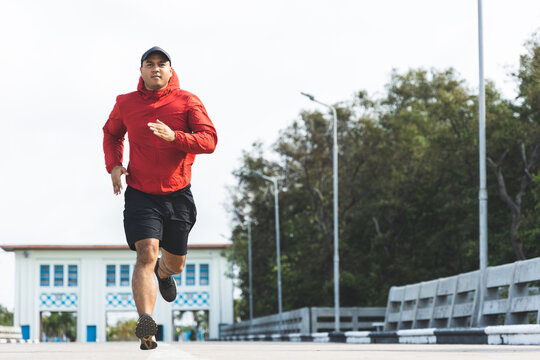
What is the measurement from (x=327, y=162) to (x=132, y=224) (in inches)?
1656

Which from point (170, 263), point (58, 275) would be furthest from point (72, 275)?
point (170, 263)

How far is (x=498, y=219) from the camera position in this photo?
126 ft

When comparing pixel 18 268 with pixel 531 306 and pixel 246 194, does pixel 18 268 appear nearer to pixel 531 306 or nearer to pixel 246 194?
pixel 246 194

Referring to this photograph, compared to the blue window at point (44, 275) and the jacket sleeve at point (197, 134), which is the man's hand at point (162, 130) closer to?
the jacket sleeve at point (197, 134)

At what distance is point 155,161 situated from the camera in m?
7.61

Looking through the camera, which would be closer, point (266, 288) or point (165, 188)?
point (165, 188)

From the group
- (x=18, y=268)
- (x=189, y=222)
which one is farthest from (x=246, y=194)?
(x=189, y=222)

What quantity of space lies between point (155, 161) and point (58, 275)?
72.7m

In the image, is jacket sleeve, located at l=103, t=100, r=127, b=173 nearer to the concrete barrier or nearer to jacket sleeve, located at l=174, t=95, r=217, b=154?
jacket sleeve, located at l=174, t=95, r=217, b=154

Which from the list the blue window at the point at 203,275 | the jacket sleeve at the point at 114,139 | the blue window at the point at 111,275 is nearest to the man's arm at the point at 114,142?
the jacket sleeve at the point at 114,139

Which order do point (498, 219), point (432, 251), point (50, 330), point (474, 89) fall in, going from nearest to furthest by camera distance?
point (498, 219) < point (432, 251) < point (474, 89) < point (50, 330)

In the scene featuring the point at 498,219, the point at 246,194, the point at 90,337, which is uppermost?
the point at 246,194

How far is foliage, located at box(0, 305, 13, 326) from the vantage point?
122 meters

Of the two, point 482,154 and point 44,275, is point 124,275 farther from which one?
point 482,154
